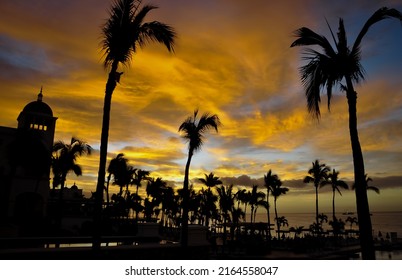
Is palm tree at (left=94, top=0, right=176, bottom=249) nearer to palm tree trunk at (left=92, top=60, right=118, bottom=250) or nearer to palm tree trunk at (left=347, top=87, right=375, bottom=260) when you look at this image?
palm tree trunk at (left=92, top=60, right=118, bottom=250)

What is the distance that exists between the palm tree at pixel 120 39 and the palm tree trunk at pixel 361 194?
566cm

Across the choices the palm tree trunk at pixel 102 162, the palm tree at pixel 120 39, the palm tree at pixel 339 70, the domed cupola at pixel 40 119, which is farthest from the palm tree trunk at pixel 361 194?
the domed cupola at pixel 40 119

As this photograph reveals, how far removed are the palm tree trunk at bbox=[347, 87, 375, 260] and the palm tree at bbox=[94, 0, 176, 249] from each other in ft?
18.6

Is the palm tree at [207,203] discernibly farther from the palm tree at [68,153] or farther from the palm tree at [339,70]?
the palm tree at [339,70]

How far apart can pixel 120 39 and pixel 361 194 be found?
26.1 ft

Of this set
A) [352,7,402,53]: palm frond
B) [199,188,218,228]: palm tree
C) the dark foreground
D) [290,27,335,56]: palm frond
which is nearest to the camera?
[352,7,402,53]: palm frond

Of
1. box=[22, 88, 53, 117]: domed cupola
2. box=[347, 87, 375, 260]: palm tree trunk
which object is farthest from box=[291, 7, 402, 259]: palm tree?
box=[22, 88, 53, 117]: domed cupola

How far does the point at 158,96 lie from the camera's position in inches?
656

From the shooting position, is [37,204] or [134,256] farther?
[37,204]

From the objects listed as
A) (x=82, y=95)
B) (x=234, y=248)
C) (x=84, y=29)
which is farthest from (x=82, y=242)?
(x=84, y=29)

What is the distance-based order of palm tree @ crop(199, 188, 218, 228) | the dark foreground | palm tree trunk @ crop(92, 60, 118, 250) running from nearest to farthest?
1. palm tree trunk @ crop(92, 60, 118, 250)
2. the dark foreground
3. palm tree @ crop(199, 188, 218, 228)

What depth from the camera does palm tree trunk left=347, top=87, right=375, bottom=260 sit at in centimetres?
771

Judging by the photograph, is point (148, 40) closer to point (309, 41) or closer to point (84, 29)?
point (84, 29)
